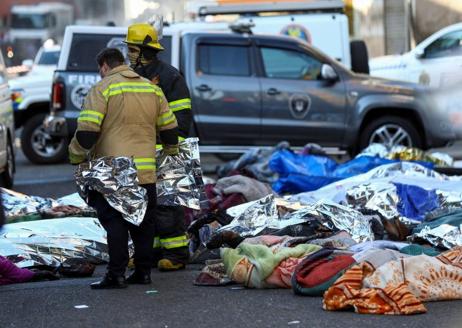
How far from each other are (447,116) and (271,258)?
26.9 ft

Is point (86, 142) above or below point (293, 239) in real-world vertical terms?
above

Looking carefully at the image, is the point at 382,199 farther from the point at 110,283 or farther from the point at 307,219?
the point at 110,283

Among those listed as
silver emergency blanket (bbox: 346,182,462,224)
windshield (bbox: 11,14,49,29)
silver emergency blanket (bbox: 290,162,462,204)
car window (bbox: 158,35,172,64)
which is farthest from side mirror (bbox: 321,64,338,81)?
windshield (bbox: 11,14,49,29)

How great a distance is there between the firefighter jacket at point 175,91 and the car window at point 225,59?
22.4 ft

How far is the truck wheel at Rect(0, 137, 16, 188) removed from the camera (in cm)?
1359

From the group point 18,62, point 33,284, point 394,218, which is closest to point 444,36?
point 394,218

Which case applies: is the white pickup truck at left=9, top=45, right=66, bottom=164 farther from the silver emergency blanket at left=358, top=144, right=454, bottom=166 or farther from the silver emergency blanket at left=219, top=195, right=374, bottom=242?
the silver emergency blanket at left=219, top=195, right=374, bottom=242

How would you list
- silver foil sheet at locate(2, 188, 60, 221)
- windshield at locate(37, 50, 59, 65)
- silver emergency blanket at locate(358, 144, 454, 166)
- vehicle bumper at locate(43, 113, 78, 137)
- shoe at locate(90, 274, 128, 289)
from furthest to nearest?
windshield at locate(37, 50, 59, 65) → vehicle bumper at locate(43, 113, 78, 137) → silver emergency blanket at locate(358, 144, 454, 166) → silver foil sheet at locate(2, 188, 60, 221) → shoe at locate(90, 274, 128, 289)

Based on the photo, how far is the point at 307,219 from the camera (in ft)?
28.9

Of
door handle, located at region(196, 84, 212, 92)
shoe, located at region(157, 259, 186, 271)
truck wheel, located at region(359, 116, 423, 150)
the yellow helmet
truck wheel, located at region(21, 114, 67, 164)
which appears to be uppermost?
the yellow helmet

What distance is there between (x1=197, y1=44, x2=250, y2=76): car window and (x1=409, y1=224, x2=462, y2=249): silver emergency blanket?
23.3ft

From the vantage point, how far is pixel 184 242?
848 cm

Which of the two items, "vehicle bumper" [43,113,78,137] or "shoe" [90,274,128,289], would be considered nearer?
"shoe" [90,274,128,289]

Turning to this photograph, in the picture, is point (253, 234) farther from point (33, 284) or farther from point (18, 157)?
point (18, 157)
